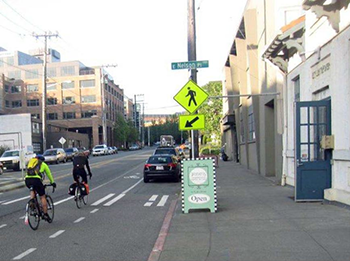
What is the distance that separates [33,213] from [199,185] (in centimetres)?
390

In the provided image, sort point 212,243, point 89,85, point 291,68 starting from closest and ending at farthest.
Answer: point 212,243 → point 291,68 → point 89,85

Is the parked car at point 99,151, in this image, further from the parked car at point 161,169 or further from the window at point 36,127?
the parked car at point 161,169

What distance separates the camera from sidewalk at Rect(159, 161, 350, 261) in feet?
19.7

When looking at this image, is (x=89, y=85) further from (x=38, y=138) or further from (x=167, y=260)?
(x=167, y=260)

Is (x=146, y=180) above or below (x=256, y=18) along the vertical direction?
below

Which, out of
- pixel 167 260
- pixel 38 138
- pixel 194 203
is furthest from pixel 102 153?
pixel 167 260

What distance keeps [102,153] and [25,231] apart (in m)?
55.0

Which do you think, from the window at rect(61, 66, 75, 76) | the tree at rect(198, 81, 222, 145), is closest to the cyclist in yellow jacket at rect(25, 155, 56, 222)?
the tree at rect(198, 81, 222, 145)

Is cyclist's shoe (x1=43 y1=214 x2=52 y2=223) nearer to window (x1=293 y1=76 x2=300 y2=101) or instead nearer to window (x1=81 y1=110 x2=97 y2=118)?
window (x1=293 y1=76 x2=300 y2=101)

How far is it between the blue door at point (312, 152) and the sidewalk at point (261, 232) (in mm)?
443

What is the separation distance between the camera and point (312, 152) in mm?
10992

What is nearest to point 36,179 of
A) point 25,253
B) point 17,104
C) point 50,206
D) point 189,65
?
point 50,206

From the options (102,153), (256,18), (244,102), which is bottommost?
(102,153)

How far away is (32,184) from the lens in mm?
8750
